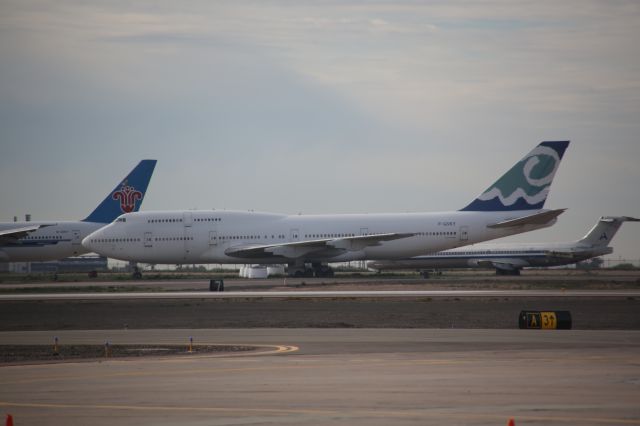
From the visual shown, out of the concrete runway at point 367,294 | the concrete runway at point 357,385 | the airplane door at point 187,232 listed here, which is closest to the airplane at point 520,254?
Result: the airplane door at point 187,232

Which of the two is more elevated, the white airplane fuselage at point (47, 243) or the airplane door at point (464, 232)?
the white airplane fuselage at point (47, 243)

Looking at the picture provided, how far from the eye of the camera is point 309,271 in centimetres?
8494

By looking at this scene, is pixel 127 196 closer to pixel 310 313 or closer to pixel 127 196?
pixel 127 196

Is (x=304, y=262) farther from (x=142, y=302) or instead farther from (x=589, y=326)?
(x=589, y=326)

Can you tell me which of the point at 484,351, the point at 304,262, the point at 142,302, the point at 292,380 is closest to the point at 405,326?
the point at 484,351

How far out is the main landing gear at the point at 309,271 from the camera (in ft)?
278

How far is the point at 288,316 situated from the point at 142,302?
13.4 m

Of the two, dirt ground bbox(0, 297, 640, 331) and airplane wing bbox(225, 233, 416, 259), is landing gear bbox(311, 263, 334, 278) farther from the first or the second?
dirt ground bbox(0, 297, 640, 331)

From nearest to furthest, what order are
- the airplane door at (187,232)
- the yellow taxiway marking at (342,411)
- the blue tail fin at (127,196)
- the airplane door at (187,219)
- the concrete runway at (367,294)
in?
the yellow taxiway marking at (342,411)
the concrete runway at (367,294)
the airplane door at (187,232)
the airplane door at (187,219)
the blue tail fin at (127,196)

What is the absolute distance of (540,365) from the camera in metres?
24.0

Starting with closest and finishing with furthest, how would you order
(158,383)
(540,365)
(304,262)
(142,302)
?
(158,383) → (540,365) → (142,302) → (304,262)

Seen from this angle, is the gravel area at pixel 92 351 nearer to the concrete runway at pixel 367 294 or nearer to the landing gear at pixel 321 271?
the concrete runway at pixel 367 294

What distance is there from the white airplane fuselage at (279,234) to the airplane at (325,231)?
82 millimetres

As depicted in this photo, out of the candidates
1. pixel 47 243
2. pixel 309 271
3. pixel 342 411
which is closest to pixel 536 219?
pixel 309 271
